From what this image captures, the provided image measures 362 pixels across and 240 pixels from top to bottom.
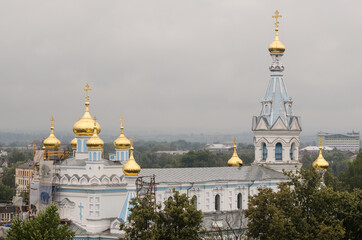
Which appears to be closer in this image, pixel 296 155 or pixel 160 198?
pixel 160 198

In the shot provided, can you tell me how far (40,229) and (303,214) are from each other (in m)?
11.3

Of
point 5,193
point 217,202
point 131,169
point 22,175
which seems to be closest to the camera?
point 131,169

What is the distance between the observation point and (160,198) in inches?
1769

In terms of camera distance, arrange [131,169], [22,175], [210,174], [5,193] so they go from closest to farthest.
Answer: [131,169]
[210,174]
[5,193]
[22,175]

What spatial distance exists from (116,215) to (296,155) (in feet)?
46.4

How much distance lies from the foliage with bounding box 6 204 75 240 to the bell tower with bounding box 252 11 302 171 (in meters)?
19.6

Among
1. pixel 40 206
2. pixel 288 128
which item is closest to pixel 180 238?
pixel 40 206

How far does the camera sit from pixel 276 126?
52.8 meters

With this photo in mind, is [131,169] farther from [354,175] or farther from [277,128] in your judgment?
[354,175]

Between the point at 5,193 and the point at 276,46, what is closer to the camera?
the point at 276,46

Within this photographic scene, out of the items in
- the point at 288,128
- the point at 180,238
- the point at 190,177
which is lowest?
the point at 180,238

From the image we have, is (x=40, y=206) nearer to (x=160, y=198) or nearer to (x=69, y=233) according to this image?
(x=160, y=198)

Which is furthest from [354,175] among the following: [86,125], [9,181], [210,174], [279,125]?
[9,181]

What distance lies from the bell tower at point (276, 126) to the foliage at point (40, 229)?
19571 mm
